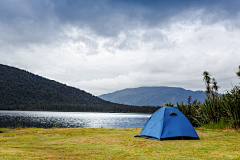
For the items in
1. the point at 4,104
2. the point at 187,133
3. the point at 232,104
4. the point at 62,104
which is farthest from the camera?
the point at 62,104

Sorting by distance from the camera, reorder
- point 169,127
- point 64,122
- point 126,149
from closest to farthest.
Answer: point 126,149, point 169,127, point 64,122

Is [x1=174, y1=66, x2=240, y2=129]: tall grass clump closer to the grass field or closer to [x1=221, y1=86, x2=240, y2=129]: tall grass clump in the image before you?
[x1=221, y1=86, x2=240, y2=129]: tall grass clump

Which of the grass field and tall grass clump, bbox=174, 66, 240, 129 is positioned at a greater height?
tall grass clump, bbox=174, 66, 240, 129

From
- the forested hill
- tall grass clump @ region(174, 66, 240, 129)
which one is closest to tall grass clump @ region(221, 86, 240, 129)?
tall grass clump @ region(174, 66, 240, 129)

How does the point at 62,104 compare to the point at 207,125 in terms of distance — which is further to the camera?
the point at 62,104

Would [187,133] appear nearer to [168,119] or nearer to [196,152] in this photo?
[168,119]

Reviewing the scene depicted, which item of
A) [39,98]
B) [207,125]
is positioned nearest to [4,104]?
[39,98]

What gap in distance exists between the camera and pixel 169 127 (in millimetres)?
12031

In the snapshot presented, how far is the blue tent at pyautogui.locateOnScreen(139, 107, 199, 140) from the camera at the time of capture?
11.8m

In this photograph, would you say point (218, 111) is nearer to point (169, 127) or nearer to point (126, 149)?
point (169, 127)

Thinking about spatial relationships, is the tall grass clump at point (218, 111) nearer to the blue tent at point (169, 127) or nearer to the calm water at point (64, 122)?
the blue tent at point (169, 127)

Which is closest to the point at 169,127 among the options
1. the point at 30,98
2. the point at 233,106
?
the point at 233,106

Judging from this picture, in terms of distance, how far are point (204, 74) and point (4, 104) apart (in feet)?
565

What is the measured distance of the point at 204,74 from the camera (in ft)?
59.5
